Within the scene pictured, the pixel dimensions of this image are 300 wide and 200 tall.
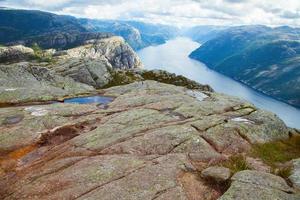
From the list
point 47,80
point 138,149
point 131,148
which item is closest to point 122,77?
point 47,80

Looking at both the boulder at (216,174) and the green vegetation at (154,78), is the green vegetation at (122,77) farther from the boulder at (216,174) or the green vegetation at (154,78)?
the boulder at (216,174)

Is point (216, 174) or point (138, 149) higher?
point (216, 174)

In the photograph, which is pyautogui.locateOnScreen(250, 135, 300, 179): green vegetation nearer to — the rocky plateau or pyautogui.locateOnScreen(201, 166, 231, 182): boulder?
the rocky plateau

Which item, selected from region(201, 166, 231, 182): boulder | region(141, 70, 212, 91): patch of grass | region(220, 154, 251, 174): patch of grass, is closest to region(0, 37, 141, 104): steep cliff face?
region(141, 70, 212, 91): patch of grass

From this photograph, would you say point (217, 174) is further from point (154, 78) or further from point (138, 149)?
point (154, 78)

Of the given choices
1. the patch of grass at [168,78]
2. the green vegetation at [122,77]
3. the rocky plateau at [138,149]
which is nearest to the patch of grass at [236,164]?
the rocky plateau at [138,149]
